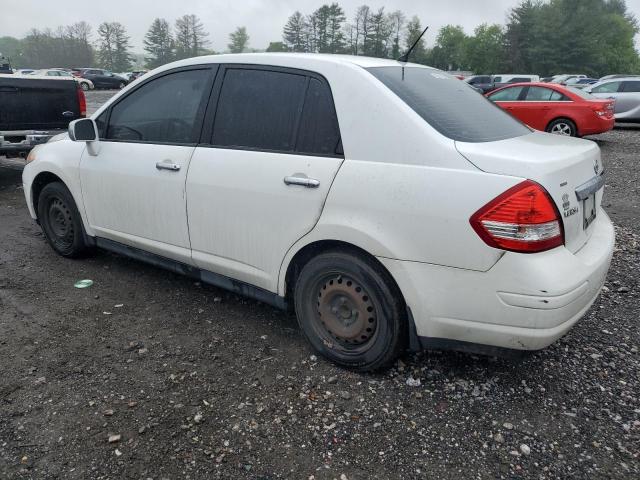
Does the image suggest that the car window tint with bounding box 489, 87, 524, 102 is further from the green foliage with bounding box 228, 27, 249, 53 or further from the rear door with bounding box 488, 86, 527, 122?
the green foliage with bounding box 228, 27, 249, 53

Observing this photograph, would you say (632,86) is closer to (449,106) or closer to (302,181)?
(449,106)

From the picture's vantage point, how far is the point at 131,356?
10.4 ft

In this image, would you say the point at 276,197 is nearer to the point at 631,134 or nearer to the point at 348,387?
the point at 348,387

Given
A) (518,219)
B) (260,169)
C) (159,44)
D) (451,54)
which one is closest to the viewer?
(518,219)

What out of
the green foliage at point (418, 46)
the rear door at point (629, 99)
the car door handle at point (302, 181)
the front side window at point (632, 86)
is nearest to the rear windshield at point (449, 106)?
the car door handle at point (302, 181)

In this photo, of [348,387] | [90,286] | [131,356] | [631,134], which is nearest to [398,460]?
[348,387]

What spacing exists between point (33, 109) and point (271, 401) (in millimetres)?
7023

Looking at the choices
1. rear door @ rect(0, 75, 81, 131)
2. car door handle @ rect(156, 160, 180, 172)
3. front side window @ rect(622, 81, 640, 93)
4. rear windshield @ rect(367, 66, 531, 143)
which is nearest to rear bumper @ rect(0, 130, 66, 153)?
rear door @ rect(0, 75, 81, 131)

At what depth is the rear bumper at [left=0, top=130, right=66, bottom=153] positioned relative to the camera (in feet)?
24.0

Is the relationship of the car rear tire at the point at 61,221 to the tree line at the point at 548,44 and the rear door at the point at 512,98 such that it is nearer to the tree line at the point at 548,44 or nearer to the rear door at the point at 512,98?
the rear door at the point at 512,98

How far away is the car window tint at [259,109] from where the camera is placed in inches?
120

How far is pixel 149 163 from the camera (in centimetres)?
365

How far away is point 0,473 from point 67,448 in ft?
0.88

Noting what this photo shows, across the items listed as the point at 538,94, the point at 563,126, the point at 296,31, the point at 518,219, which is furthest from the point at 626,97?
the point at 296,31
